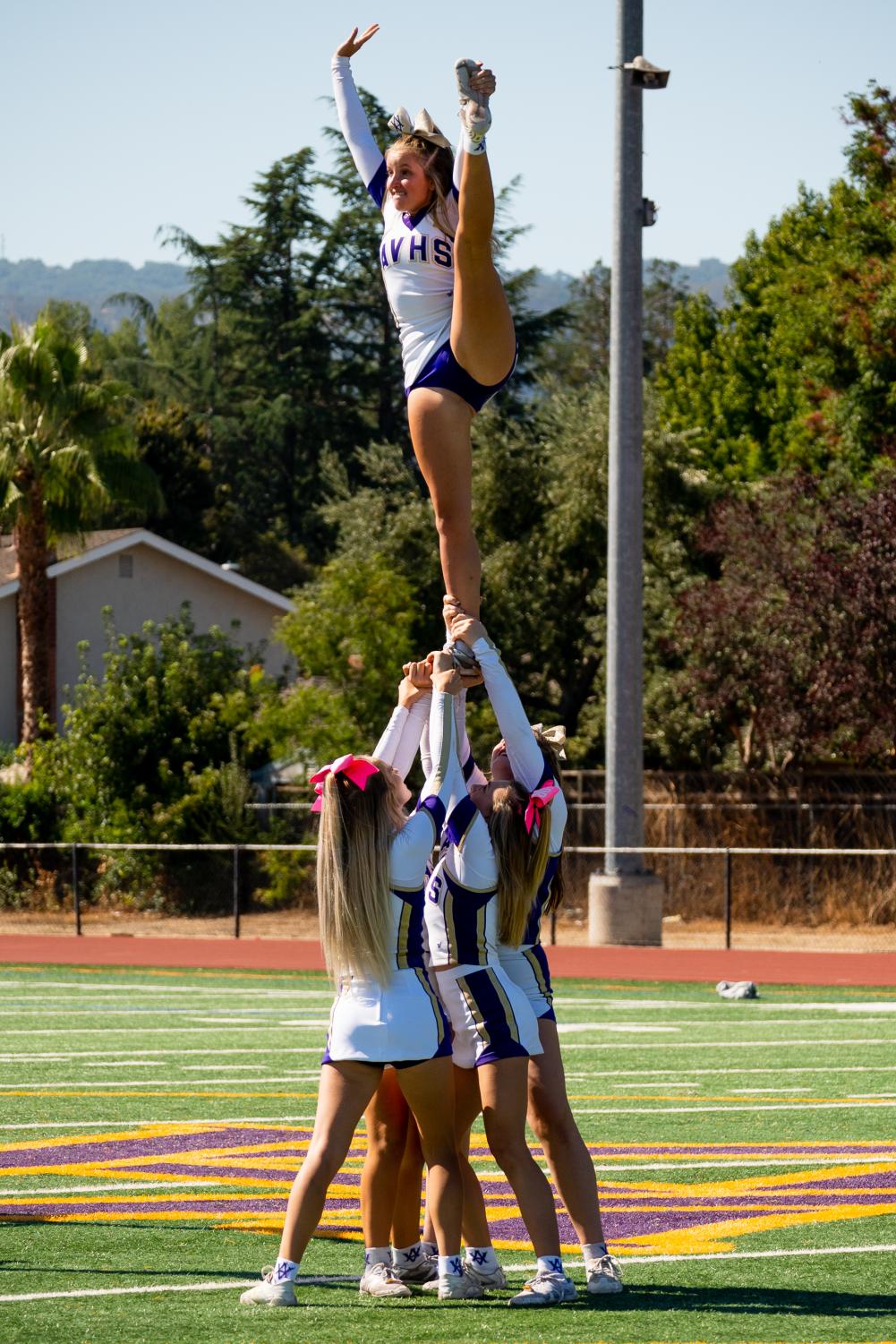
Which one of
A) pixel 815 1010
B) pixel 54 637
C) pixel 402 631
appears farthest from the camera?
pixel 54 637

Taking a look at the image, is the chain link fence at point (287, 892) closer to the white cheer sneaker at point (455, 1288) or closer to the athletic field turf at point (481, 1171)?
the athletic field turf at point (481, 1171)

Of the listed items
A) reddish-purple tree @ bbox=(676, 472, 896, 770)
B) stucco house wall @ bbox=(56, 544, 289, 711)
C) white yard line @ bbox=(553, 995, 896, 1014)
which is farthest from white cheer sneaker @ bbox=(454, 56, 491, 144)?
stucco house wall @ bbox=(56, 544, 289, 711)

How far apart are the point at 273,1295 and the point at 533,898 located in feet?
4.77

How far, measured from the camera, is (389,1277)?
243 inches

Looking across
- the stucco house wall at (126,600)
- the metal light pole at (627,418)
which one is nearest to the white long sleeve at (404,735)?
the metal light pole at (627,418)

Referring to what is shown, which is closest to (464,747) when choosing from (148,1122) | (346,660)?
(148,1122)

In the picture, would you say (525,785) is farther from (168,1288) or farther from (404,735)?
(168,1288)

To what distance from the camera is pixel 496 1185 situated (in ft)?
28.2

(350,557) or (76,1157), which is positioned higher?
(350,557)

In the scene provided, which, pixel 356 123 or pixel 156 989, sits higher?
pixel 356 123

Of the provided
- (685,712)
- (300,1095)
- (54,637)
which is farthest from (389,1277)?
(54,637)

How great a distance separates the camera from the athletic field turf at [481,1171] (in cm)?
580

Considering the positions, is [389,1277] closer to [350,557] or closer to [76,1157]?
[76,1157]

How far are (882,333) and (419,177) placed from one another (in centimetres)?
2780
